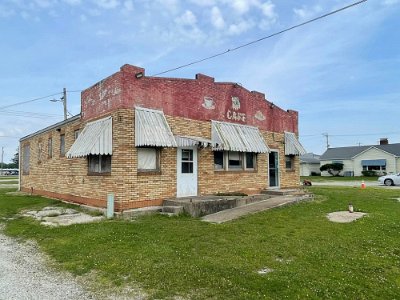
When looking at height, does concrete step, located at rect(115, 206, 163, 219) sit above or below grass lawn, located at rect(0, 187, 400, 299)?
above

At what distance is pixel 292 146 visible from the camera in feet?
64.5

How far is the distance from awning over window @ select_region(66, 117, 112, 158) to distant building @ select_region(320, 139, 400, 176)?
158 ft

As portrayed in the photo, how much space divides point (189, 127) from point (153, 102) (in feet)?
6.36

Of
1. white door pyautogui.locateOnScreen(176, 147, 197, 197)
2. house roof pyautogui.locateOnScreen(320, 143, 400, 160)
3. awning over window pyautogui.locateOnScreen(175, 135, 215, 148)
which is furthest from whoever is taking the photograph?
house roof pyautogui.locateOnScreen(320, 143, 400, 160)

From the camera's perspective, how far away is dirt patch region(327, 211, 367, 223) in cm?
1101

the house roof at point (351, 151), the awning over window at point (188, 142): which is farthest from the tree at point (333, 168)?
the awning over window at point (188, 142)

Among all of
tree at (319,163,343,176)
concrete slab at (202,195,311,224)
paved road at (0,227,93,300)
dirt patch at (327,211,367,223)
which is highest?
tree at (319,163,343,176)

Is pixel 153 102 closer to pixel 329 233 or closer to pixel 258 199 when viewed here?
pixel 258 199

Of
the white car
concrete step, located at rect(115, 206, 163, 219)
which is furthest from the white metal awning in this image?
the white car

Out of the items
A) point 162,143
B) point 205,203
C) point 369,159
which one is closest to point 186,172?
point 205,203

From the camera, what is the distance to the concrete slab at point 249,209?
11.3 metres

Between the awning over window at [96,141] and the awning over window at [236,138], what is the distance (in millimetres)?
4258

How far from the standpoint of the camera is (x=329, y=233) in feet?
29.8

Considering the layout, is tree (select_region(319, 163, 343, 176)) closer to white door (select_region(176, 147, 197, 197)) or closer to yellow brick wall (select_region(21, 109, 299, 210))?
yellow brick wall (select_region(21, 109, 299, 210))
